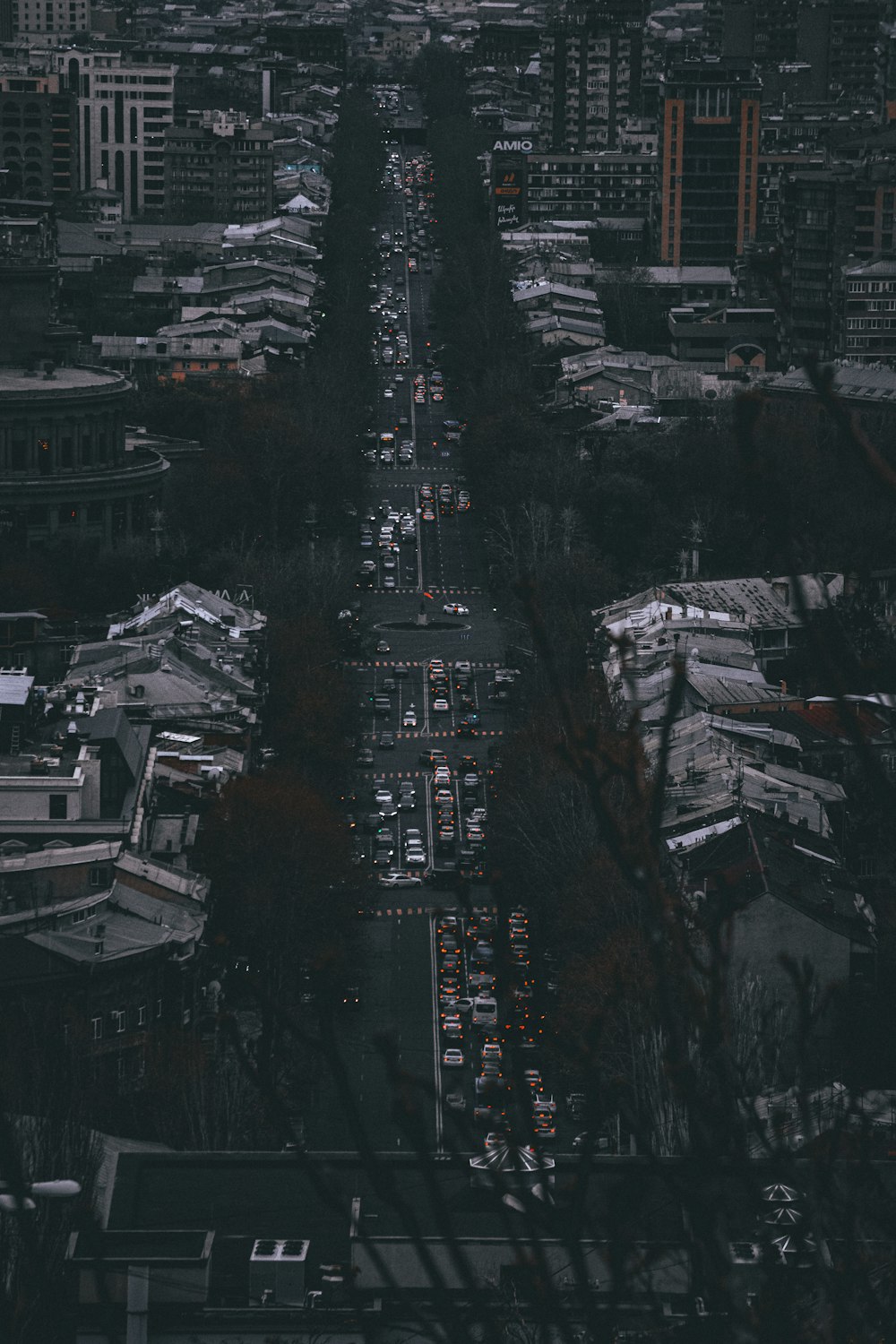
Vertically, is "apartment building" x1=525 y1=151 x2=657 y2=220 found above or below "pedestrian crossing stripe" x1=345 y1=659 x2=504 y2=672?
above

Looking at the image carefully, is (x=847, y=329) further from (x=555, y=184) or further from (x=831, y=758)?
(x=831, y=758)

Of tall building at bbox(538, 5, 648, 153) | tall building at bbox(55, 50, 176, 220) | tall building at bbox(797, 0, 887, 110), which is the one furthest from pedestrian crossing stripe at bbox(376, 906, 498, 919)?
tall building at bbox(797, 0, 887, 110)

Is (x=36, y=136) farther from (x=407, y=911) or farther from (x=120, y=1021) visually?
(x=120, y=1021)

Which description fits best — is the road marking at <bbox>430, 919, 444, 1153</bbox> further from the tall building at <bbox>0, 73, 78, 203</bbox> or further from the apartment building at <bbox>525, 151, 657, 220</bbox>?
the apartment building at <bbox>525, 151, 657, 220</bbox>

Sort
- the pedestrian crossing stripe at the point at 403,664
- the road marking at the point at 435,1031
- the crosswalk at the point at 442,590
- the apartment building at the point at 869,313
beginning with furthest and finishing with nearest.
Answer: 1. the apartment building at the point at 869,313
2. the crosswalk at the point at 442,590
3. the pedestrian crossing stripe at the point at 403,664
4. the road marking at the point at 435,1031

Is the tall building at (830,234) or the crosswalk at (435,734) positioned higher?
the tall building at (830,234)

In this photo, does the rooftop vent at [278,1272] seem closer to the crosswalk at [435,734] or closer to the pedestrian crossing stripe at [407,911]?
the pedestrian crossing stripe at [407,911]

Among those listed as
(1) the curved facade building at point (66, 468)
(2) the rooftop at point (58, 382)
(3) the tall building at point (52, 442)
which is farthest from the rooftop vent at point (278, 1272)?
(2) the rooftop at point (58, 382)

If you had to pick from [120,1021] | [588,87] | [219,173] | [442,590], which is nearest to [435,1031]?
[120,1021]
